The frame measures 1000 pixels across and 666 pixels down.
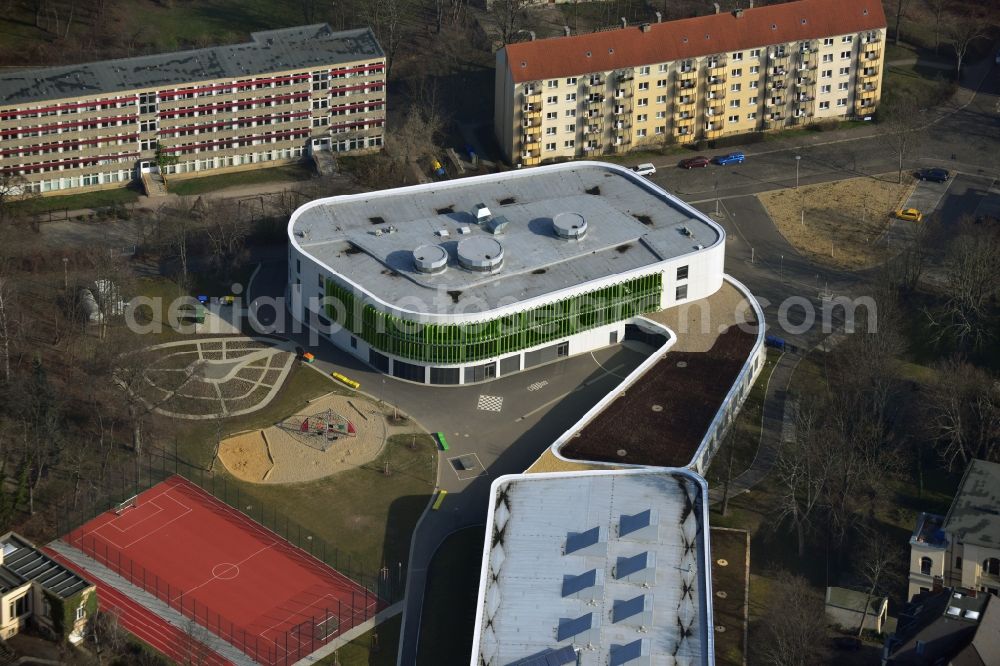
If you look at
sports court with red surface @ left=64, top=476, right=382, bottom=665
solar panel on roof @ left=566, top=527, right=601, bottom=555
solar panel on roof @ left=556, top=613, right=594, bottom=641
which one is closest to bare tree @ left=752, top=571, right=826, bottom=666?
solar panel on roof @ left=556, top=613, right=594, bottom=641

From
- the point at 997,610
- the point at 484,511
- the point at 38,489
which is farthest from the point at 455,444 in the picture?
the point at 997,610

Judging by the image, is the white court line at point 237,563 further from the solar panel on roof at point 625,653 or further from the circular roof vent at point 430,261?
the solar panel on roof at point 625,653

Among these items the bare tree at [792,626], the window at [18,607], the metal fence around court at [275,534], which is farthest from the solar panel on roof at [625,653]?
the window at [18,607]

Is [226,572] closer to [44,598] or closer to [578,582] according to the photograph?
[44,598]

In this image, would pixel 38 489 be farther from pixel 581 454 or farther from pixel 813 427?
pixel 813 427

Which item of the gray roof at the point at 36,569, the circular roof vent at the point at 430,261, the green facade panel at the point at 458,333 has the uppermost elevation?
the circular roof vent at the point at 430,261

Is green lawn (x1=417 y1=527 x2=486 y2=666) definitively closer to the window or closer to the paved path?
the paved path
